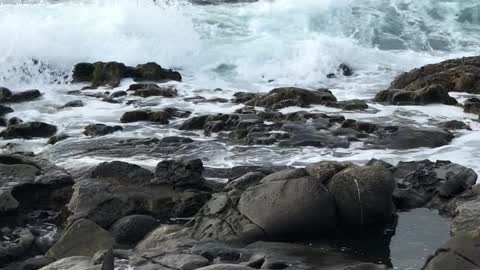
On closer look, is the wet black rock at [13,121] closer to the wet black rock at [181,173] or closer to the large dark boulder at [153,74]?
the large dark boulder at [153,74]

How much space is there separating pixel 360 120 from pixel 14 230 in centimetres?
566

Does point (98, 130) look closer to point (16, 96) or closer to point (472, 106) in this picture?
point (16, 96)

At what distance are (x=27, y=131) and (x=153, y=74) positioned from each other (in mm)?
4651

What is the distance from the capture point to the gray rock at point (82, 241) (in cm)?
593

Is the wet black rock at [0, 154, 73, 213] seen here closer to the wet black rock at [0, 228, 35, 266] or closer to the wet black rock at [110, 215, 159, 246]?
the wet black rock at [0, 228, 35, 266]

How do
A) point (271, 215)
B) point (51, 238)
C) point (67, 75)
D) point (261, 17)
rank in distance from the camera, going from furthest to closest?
point (261, 17) < point (67, 75) < point (51, 238) < point (271, 215)

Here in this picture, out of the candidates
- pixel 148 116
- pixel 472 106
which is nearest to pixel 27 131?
pixel 148 116

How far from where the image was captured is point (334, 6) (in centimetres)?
2081

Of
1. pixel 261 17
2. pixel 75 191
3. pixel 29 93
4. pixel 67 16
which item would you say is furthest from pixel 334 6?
pixel 75 191

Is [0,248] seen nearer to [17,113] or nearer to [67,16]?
[17,113]

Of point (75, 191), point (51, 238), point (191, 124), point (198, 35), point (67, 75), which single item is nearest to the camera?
point (51, 238)

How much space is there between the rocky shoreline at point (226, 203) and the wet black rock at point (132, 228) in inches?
0.5

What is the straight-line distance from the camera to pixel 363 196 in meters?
6.17

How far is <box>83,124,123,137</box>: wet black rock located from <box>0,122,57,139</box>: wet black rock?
1.91 feet
